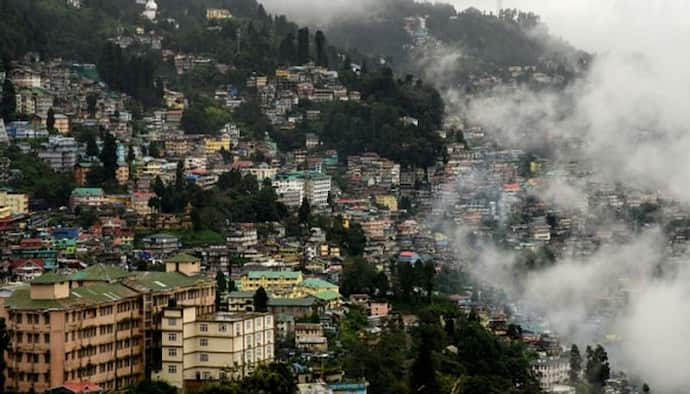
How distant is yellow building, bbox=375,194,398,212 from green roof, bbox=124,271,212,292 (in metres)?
23.3

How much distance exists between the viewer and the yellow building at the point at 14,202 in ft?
133

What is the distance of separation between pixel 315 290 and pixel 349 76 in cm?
2607

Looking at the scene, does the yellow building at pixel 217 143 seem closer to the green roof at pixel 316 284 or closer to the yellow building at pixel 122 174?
the yellow building at pixel 122 174

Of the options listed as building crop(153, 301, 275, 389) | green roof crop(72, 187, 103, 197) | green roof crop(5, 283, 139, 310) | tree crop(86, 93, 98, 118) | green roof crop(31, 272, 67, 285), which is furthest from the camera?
tree crop(86, 93, 98, 118)

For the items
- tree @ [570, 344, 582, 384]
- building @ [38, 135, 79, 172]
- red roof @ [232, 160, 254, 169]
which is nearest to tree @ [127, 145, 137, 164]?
building @ [38, 135, 79, 172]

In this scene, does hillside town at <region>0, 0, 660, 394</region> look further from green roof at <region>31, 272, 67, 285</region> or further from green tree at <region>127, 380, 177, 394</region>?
green tree at <region>127, 380, 177, 394</region>

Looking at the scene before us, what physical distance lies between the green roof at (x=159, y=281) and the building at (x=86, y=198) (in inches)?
594

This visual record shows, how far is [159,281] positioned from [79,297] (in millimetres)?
2493

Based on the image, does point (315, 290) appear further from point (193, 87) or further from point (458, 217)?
point (193, 87)

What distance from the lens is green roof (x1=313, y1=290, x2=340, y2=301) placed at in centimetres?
3381

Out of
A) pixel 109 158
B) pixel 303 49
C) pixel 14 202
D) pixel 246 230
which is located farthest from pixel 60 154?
pixel 303 49

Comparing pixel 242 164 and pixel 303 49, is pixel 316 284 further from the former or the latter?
pixel 303 49

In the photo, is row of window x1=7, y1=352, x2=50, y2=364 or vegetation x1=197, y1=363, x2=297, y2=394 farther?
row of window x1=7, y1=352, x2=50, y2=364

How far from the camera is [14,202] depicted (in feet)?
133
